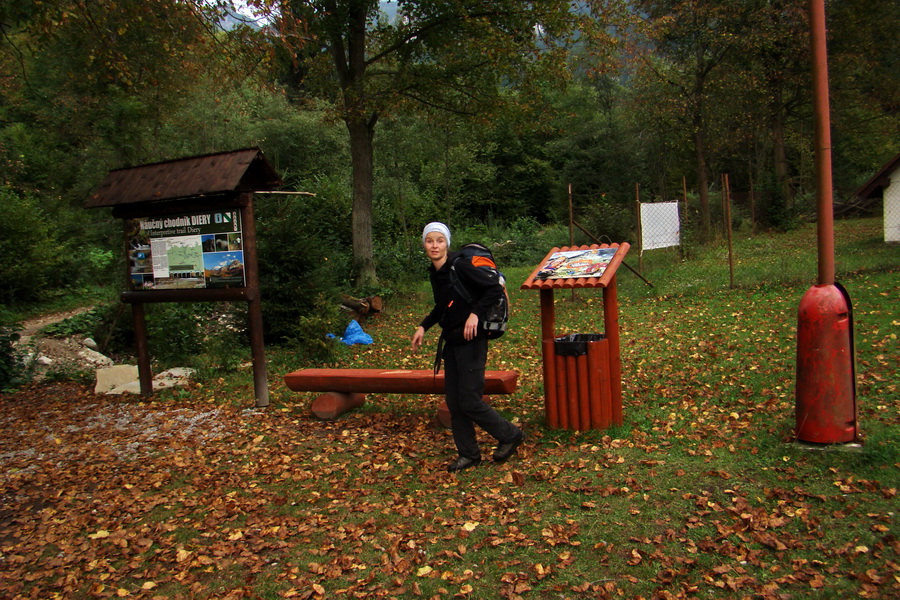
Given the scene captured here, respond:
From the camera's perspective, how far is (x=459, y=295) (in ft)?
16.4

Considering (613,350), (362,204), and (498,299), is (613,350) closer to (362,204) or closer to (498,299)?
(498,299)

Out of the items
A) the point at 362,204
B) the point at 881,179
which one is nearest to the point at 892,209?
the point at 881,179

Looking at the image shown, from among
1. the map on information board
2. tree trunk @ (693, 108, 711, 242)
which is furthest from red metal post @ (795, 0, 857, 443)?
tree trunk @ (693, 108, 711, 242)

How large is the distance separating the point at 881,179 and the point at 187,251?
17343 millimetres

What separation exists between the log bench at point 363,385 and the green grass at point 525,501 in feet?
0.53

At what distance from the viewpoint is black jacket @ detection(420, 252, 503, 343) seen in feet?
16.1

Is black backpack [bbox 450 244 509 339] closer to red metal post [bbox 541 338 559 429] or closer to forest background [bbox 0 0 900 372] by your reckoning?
red metal post [bbox 541 338 559 429]

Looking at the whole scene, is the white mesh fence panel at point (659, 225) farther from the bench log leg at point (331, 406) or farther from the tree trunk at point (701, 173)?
the bench log leg at point (331, 406)

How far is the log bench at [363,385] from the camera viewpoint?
613 cm

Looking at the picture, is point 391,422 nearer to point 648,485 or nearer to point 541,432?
point 541,432

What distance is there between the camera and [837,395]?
15.1 feet

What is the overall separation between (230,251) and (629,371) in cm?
473

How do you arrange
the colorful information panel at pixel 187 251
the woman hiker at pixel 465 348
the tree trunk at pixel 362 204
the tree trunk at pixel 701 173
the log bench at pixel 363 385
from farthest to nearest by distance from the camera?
the tree trunk at pixel 701 173, the tree trunk at pixel 362 204, the colorful information panel at pixel 187 251, the log bench at pixel 363 385, the woman hiker at pixel 465 348

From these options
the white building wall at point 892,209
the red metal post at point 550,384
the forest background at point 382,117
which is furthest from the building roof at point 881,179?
the red metal post at point 550,384
